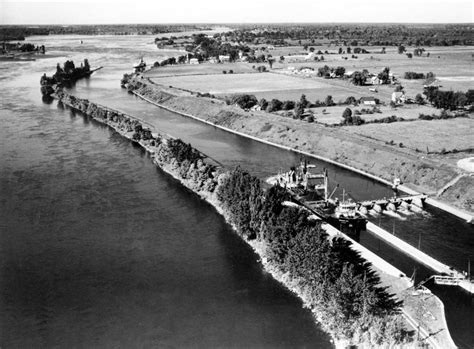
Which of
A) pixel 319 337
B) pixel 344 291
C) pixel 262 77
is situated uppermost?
pixel 262 77

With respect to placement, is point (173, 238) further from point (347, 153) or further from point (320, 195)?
point (347, 153)

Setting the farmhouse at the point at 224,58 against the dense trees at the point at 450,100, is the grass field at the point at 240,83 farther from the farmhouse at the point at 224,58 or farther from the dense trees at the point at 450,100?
the farmhouse at the point at 224,58

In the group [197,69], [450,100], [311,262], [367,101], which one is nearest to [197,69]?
[197,69]

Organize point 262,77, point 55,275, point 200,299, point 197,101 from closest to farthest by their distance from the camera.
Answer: point 200,299 < point 55,275 < point 197,101 < point 262,77

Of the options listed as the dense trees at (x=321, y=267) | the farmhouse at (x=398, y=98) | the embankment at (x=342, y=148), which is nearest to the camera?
the dense trees at (x=321, y=267)

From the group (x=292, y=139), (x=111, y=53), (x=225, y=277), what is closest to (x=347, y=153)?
(x=292, y=139)

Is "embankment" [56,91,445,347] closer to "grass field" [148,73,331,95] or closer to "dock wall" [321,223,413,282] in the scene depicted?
"dock wall" [321,223,413,282]

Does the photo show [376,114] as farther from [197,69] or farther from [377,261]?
[197,69]

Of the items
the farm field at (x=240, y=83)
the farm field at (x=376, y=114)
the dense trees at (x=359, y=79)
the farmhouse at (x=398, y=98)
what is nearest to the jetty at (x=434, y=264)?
the farm field at (x=376, y=114)
